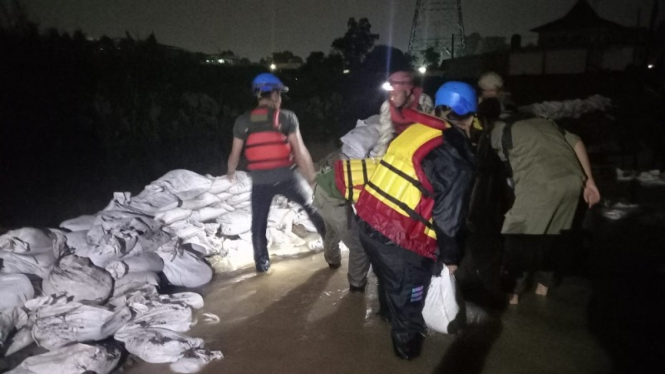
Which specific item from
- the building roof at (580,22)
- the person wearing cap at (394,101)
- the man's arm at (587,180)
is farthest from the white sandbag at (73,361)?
the building roof at (580,22)

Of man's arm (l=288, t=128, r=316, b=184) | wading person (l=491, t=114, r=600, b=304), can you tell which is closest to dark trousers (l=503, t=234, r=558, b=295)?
wading person (l=491, t=114, r=600, b=304)

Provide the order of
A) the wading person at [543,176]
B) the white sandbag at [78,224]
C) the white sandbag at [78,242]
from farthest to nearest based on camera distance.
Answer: the white sandbag at [78,224], the white sandbag at [78,242], the wading person at [543,176]

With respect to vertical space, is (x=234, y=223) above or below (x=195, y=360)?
above

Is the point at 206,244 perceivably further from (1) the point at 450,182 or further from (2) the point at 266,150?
(1) the point at 450,182

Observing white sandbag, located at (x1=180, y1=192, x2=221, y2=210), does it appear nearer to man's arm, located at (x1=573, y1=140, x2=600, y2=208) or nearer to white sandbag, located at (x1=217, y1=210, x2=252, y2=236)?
white sandbag, located at (x1=217, y1=210, x2=252, y2=236)

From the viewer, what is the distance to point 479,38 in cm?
5522

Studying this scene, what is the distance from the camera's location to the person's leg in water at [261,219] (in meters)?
4.20

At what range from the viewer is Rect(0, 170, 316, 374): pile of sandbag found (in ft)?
9.58

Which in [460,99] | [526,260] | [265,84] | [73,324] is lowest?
[73,324]

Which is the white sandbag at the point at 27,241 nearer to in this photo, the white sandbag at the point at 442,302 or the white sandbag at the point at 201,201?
the white sandbag at the point at 201,201

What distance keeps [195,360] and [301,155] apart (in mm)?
2005

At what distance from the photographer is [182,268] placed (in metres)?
3.99

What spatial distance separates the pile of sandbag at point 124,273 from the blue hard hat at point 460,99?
2.07m

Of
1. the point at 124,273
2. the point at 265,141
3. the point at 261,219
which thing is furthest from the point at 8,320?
the point at 265,141
